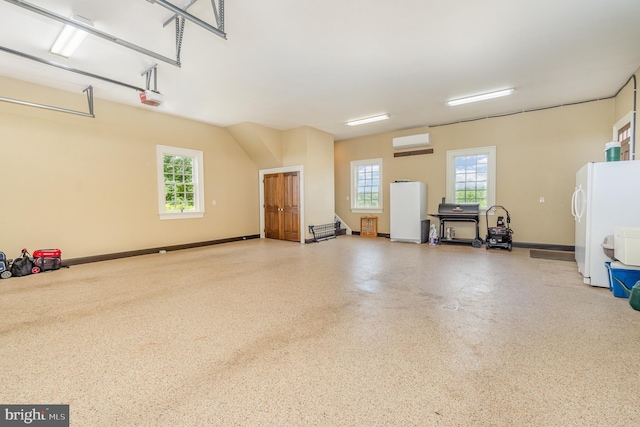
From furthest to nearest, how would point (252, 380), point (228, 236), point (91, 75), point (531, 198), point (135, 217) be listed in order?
point (228, 236)
point (531, 198)
point (135, 217)
point (91, 75)
point (252, 380)

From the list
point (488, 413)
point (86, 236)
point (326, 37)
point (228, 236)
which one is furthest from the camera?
point (228, 236)

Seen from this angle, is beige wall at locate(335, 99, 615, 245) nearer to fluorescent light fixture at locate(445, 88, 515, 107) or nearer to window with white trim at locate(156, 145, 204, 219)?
fluorescent light fixture at locate(445, 88, 515, 107)

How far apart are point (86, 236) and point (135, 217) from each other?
92 centimetres

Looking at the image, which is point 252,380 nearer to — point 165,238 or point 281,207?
point 165,238

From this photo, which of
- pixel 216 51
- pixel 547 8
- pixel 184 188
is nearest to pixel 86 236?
pixel 184 188

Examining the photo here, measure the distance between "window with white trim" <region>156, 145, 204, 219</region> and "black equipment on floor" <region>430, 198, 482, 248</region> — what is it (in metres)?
6.34

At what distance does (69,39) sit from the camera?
346 cm

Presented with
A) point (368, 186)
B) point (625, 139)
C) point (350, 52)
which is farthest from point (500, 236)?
point (350, 52)

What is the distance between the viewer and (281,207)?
840 centimetres

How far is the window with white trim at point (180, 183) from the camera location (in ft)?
21.5

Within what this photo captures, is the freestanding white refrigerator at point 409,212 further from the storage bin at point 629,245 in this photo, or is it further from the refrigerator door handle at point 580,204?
the storage bin at point 629,245

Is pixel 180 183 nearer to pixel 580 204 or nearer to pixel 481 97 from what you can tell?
pixel 481 97

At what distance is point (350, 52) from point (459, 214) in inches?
201

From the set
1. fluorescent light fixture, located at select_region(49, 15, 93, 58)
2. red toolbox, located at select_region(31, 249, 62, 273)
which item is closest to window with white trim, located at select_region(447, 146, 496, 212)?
fluorescent light fixture, located at select_region(49, 15, 93, 58)
